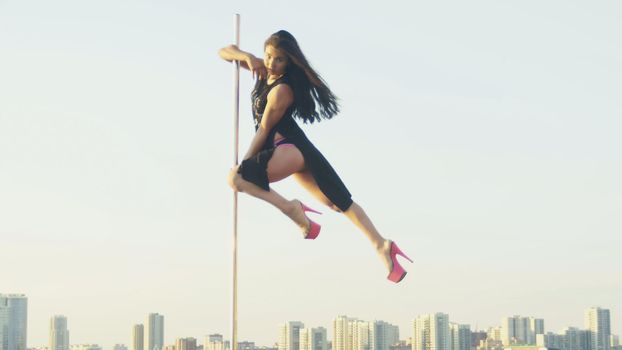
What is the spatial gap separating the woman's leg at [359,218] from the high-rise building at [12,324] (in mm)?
99251

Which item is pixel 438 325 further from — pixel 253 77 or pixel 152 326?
pixel 253 77

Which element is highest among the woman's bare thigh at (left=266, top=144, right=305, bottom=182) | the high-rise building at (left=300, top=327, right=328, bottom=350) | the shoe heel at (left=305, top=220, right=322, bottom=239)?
the high-rise building at (left=300, top=327, right=328, bottom=350)

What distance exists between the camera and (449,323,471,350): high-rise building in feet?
371

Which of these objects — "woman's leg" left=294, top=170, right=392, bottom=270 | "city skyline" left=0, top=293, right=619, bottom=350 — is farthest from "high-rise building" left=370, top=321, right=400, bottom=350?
"woman's leg" left=294, top=170, right=392, bottom=270

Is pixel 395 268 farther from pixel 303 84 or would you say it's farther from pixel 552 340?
pixel 552 340

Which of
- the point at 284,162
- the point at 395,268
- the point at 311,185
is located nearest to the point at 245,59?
the point at 284,162

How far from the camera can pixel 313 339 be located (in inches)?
4390

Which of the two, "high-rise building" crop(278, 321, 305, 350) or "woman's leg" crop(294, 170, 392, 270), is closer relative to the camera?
"woman's leg" crop(294, 170, 392, 270)

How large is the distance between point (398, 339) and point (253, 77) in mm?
108946

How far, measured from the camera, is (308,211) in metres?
8.83

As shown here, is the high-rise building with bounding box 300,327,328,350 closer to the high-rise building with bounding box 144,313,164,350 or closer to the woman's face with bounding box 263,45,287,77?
the high-rise building with bounding box 144,313,164,350

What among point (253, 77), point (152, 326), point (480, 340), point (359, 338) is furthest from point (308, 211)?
point (480, 340)

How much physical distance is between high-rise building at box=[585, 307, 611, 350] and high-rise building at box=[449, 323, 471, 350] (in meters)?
12.6

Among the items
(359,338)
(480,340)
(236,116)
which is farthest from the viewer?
(480,340)
